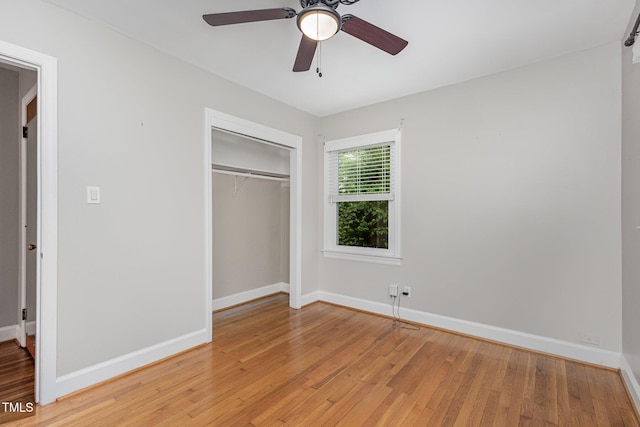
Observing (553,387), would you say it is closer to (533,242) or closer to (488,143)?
(533,242)

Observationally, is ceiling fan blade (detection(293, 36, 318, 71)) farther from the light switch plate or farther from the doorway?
the doorway

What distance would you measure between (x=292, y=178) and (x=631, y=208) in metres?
3.15

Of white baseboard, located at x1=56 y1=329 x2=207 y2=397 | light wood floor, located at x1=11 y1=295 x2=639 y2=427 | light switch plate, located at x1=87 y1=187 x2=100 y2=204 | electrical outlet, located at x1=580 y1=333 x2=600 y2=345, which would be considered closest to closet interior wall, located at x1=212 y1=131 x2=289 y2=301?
white baseboard, located at x1=56 y1=329 x2=207 y2=397

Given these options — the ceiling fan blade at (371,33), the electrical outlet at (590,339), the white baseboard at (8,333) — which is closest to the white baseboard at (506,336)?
the electrical outlet at (590,339)

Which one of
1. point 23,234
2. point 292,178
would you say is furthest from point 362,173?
point 23,234

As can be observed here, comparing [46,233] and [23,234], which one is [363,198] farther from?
[23,234]

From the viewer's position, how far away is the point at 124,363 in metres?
2.29

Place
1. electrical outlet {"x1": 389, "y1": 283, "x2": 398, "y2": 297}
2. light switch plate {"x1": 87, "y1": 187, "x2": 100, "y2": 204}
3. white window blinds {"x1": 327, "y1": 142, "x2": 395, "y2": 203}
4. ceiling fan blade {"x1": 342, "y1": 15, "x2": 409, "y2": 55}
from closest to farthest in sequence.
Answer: ceiling fan blade {"x1": 342, "y1": 15, "x2": 409, "y2": 55}, light switch plate {"x1": 87, "y1": 187, "x2": 100, "y2": 204}, electrical outlet {"x1": 389, "y1": 283, "x2": 398, "y2": 297}, white window blinds {"x1": 327, "y1": 142, "x2": 395, "y2": 203}

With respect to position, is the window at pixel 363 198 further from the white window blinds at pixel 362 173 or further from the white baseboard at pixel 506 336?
the white baseboard at pixel 506 336

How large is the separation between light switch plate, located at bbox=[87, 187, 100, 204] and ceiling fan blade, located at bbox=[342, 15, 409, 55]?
2012 mm

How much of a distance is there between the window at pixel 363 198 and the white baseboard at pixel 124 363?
6.65 ft

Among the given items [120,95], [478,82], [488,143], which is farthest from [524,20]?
[120,95]

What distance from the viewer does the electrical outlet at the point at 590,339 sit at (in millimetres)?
2441

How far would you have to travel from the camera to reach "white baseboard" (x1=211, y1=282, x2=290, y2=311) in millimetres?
3800
